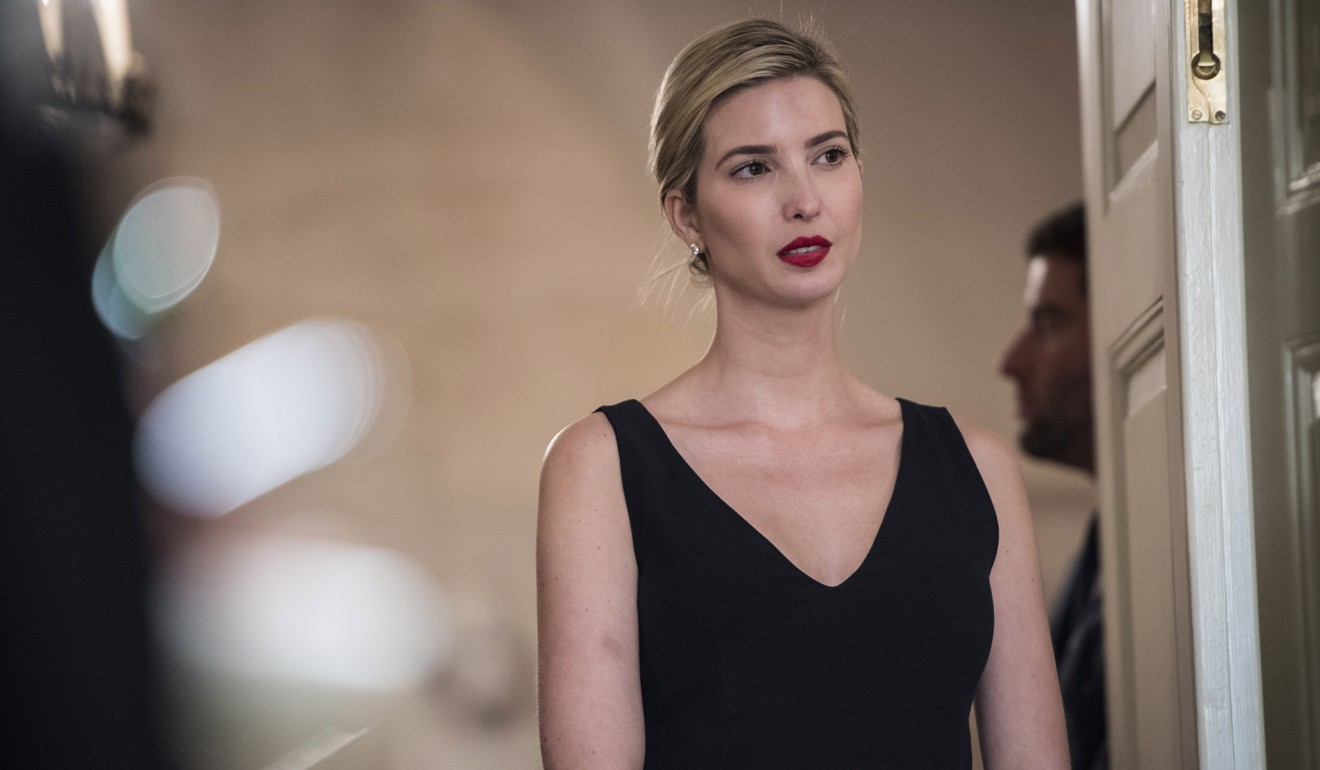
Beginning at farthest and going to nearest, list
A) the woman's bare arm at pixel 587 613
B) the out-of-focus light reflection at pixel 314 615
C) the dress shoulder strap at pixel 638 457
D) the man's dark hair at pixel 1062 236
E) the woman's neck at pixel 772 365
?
the man's dark hair at pixel 1062 236 < the out-of-focus light reflection at pixel 314 615 < the woman's neck at pixel 772 365 < the dress shoulder strap at pixel 638 457 < the woman's bare arm at pixel 587 613

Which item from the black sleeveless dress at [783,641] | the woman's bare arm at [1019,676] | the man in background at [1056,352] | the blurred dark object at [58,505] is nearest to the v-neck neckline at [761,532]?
the black sleeveless dress at [783,641]

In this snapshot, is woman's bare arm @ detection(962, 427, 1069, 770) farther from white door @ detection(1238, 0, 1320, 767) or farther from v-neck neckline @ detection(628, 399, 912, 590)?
white door @ detection(1238, 0, 1320, 767)

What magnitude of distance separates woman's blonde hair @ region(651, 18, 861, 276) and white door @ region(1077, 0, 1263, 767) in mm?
418

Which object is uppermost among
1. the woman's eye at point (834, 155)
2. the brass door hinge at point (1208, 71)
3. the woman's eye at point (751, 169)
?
the brass door hinge at point (1208, 71)

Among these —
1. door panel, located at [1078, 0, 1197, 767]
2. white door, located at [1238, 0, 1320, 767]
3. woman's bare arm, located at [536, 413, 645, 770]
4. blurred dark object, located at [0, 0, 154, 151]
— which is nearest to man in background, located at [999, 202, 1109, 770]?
door panel, located at [1078, 0, 1197, 767]

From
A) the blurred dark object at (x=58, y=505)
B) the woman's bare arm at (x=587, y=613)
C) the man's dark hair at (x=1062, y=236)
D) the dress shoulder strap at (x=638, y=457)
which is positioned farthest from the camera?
the man's dark hair at (x=1062, y=236)

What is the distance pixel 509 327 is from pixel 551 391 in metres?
0.27

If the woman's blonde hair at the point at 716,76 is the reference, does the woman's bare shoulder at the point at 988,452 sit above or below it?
below

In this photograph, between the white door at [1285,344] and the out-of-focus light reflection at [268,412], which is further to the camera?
the out-of-focus light reflection at [268,412]

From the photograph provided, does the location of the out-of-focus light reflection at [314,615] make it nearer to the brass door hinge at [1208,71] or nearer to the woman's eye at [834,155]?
the woman's eye at [834,155]

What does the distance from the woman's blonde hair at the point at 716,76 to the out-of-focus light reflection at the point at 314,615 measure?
3148 millimetres

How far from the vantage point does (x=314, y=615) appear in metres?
4.53

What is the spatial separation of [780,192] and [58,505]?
89 centimetres

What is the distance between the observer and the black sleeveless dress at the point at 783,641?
1.48m
